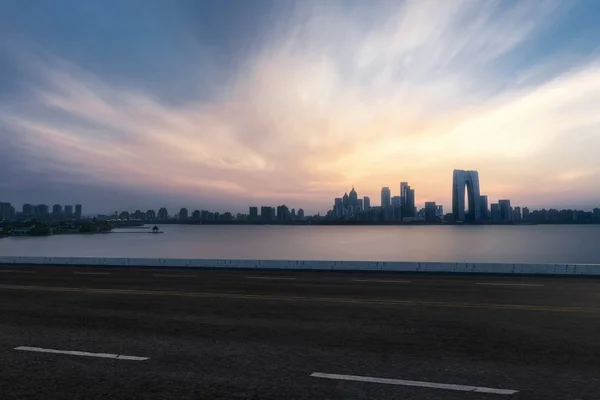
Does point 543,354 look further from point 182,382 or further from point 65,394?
point 65,394

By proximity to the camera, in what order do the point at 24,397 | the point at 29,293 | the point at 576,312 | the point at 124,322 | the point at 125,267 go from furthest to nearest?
the point at 125,267
the point at 29,293
the point at 576,312
the point at 124,322
the point at 24,397

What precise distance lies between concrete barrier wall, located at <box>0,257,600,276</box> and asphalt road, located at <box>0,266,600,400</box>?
277 inches

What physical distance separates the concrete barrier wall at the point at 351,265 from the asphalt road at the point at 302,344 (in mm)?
7029

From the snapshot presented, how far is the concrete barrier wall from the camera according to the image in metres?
24.4

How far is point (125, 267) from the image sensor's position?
30.8 m

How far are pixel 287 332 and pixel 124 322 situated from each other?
457cm

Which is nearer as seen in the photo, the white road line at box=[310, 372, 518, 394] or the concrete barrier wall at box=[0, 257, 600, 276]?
the white road line at box=[310, 372, 518, 394]

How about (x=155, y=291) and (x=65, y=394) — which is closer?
(x=65, y=394)

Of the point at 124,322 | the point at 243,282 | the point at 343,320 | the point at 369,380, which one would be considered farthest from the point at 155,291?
the point at 369,380

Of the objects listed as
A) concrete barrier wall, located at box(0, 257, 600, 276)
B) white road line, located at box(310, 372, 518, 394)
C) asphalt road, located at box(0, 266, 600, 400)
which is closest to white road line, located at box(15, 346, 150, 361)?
asphalt road, located at box(0, 266, 600, 400)

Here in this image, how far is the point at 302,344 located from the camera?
9273mm

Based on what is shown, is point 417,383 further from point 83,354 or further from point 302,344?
point 83,354

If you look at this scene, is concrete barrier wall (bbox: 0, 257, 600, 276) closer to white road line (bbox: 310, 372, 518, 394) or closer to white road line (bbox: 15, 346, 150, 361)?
white road line (bbox: 310, 372, 518, 394)

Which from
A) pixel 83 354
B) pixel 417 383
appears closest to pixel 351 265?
pixel 83 354
